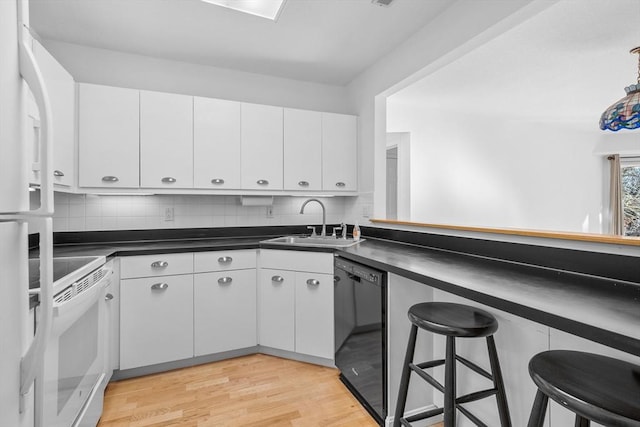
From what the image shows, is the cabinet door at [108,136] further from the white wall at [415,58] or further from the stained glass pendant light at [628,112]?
the stained glass pendant light at [628,112]

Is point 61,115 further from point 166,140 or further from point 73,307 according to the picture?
point 73,307

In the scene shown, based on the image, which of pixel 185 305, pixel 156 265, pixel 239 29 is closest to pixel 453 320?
pixel 185 305

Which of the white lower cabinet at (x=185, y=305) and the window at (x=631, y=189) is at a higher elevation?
the window at (x=631, y=189)

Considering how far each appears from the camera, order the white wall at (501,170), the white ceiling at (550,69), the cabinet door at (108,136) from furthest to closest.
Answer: the white wall at (501,170) < the cabinet door at (108,136) < the white ceiling at (550,69)

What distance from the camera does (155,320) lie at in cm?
221

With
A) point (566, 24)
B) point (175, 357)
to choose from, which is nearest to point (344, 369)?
point (175, 357)

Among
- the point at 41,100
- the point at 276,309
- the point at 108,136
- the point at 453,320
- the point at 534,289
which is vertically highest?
the point at 108,136

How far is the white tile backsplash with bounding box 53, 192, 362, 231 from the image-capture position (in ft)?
8.21

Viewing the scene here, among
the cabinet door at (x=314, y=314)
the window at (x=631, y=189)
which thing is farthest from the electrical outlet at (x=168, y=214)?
the window at (x=631, y=189)

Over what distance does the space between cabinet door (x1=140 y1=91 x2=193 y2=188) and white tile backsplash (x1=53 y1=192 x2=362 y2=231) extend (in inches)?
13.7

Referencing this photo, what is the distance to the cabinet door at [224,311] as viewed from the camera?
2.33 m

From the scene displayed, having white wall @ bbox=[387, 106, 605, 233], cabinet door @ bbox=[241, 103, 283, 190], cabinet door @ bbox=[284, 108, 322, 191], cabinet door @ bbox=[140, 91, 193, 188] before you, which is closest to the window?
white wall @ bbox=[387, 106, 605, 233]

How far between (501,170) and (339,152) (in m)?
2.69

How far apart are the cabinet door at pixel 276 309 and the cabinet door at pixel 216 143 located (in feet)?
2.76
